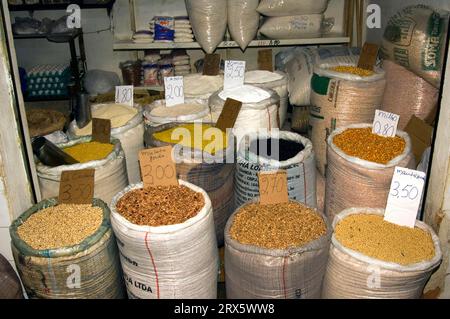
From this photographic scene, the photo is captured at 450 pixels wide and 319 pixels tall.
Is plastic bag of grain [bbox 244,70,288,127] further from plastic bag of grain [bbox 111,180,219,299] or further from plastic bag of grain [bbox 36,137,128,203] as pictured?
plastic bag of grain [bbox 111,180,219,299]

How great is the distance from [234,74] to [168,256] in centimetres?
125

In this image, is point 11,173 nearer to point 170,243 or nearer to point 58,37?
point 170,243

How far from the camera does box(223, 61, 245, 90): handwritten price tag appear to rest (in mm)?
2260

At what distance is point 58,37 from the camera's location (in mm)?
3461

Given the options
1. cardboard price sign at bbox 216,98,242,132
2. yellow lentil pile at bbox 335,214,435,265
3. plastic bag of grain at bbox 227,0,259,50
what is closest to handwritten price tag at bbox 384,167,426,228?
yellow lentil pile at bbox 335,214,435,265

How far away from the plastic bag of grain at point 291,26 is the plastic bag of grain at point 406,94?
3.87ft

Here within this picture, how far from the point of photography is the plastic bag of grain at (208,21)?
3.05 meters

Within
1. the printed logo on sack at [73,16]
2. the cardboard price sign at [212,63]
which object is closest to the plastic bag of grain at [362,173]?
the cardboard price sign at [212,63]

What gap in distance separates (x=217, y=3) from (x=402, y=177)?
2.12 metres

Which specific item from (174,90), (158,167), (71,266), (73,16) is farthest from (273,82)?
(73,16)

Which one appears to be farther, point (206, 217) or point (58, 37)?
point (58, 37)

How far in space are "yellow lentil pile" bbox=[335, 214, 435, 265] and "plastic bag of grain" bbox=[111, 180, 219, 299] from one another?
462 millimetres

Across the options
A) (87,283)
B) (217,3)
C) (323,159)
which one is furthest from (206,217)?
(217,3)
